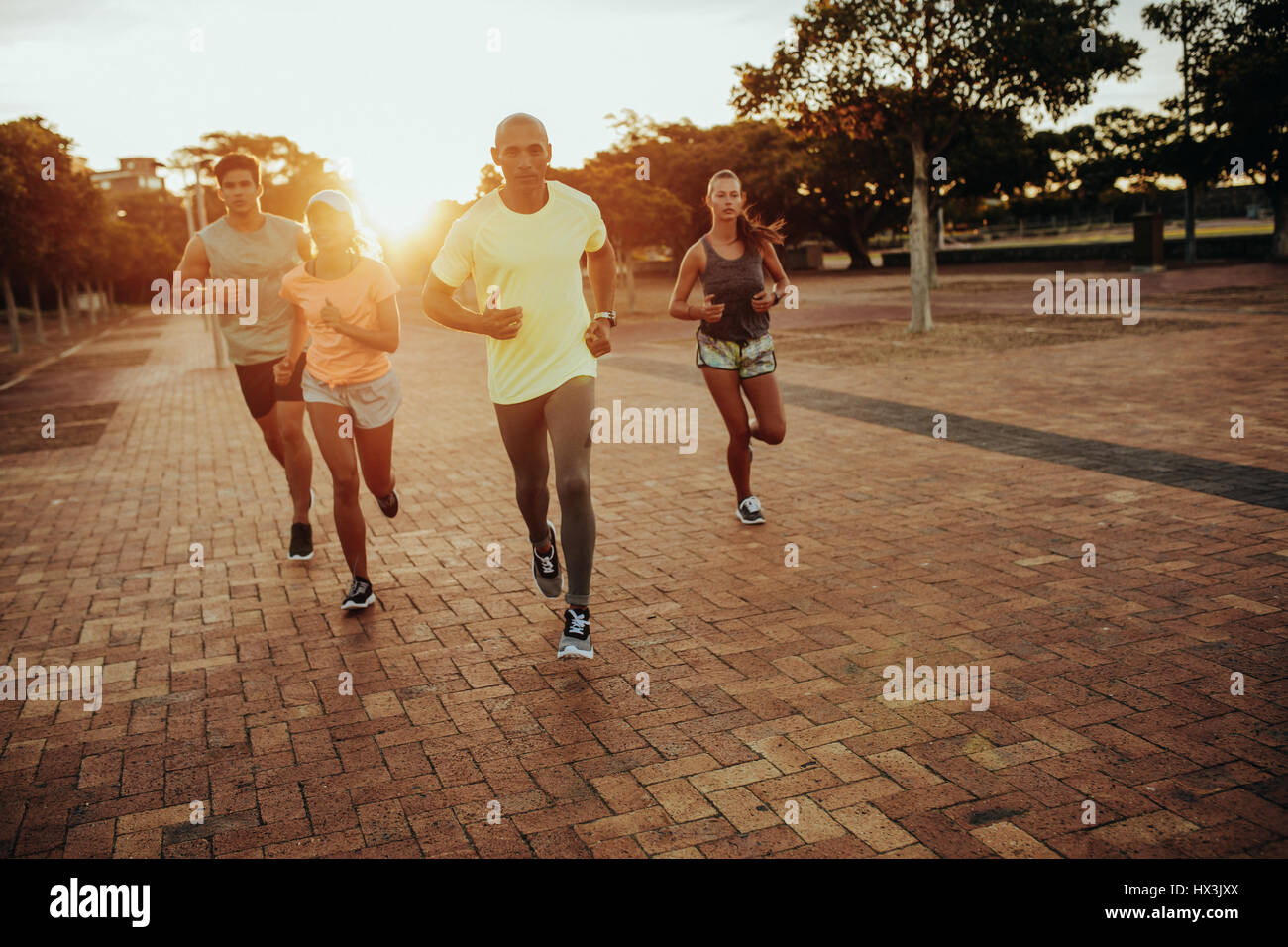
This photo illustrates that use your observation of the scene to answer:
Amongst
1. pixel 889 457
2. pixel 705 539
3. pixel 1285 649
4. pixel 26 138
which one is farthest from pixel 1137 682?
pixel 26 138

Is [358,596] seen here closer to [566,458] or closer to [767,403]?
[566,458]

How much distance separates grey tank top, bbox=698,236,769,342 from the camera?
630 centimetres

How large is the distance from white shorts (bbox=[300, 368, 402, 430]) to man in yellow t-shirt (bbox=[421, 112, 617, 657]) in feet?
2.92

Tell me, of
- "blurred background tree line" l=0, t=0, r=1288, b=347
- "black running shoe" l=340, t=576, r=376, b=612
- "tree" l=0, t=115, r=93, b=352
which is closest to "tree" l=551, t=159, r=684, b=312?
"blurred background tree line" l=0, t=0, r=1288, b=347

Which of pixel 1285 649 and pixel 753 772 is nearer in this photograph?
pixel 753 772

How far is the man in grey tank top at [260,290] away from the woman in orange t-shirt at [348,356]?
0.67m

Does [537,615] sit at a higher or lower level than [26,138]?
lower

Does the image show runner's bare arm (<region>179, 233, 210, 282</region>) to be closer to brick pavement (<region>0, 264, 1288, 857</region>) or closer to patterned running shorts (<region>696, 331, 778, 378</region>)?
brick pavement (<region>0, 264, 1288, 857</region>)

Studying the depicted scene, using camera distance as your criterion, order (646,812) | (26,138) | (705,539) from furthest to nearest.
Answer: (26,138)
(705,539)
(646,812)

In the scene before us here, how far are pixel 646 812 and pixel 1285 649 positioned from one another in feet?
8.62

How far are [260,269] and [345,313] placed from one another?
110 centimetres
